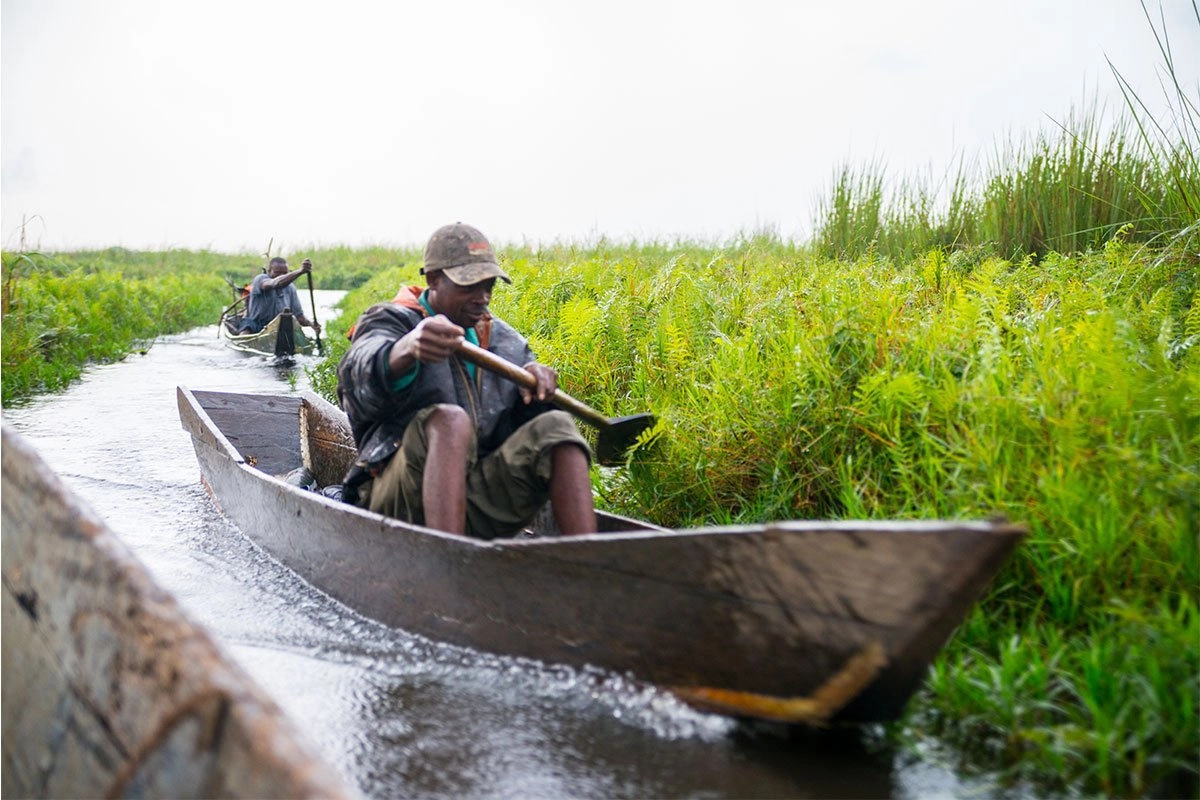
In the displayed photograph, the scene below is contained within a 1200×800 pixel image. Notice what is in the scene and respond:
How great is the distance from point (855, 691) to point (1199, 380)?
1.84 m

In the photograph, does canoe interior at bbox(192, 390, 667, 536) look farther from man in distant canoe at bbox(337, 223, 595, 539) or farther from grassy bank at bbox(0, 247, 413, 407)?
grassy bank at bbox(0, 247, 413, 407)

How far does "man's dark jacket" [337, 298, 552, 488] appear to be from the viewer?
3.88 m

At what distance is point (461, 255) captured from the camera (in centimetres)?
402

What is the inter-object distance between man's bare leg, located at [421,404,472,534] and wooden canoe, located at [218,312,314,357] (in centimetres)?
1027

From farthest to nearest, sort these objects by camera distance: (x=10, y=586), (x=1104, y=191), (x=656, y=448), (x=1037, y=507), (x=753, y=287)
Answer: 1. (x=1104, y=191)
2. (x=753, y=287)
3. (x=656, y=448)
4. (x=1037, y=507)
5. (x=10, y=586)

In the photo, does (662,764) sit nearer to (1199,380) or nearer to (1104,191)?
(1199,380)

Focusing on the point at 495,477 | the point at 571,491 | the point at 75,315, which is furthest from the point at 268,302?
the point at 571,491

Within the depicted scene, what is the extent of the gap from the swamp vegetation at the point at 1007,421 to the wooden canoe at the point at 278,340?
6.37m

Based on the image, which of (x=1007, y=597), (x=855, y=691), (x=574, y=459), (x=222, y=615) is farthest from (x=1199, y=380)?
(x=222, y=615)

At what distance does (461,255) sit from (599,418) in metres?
0.99

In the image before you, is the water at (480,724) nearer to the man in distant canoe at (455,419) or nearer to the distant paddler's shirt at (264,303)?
the man in distant canoe at (455,419)

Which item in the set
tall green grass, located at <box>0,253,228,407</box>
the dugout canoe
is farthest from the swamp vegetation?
tall green grass, located at <box>0,253,228,407</box>

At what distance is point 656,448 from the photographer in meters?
4.94

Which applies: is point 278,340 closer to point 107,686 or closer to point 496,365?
point 496,365
